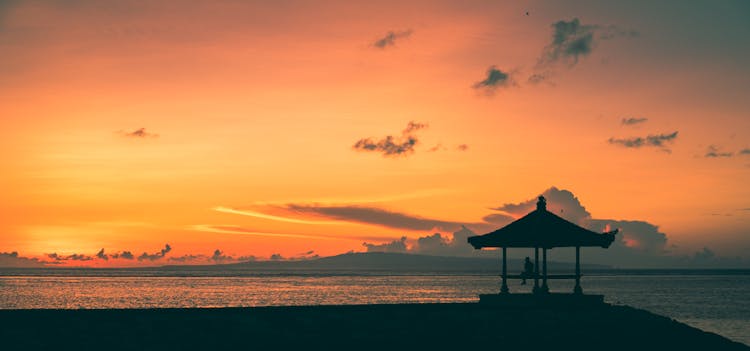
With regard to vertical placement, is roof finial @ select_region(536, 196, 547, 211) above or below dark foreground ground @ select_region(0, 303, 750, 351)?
above

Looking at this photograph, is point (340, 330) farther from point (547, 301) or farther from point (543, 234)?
point (543, 234)

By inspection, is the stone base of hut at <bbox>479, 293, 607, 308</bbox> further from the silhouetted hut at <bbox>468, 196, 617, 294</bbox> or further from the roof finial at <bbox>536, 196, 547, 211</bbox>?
the roof finial at <bbox>536, 196, 547, 211</bbox>

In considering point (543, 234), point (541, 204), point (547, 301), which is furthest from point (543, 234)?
point (547, 301)

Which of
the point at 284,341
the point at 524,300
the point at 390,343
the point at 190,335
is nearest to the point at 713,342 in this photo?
the point at 524,300

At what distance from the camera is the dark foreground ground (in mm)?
19875

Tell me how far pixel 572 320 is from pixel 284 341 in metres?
8.75

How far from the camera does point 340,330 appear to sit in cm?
2153

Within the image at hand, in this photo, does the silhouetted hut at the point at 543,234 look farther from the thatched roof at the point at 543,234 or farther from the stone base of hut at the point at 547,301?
the stone base of hut at the point at 547,301

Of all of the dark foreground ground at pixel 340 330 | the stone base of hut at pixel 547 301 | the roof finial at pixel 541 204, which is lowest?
the dark foreground ground at pixel 340 330

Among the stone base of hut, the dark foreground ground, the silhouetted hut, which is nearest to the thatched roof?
the silhouetted hut

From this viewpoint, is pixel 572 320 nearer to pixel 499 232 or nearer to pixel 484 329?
pixel 484 329

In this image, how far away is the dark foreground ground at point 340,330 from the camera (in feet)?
65.2

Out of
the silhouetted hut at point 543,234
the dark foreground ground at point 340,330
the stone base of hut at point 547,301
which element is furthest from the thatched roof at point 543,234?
the dark foreground ground at point 340,330

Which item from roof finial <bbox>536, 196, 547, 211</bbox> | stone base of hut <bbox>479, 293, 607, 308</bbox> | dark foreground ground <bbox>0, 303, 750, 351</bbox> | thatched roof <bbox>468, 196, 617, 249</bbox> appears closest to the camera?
dark foreground ground <bbox>0, 303, 750, 351</bbox>
